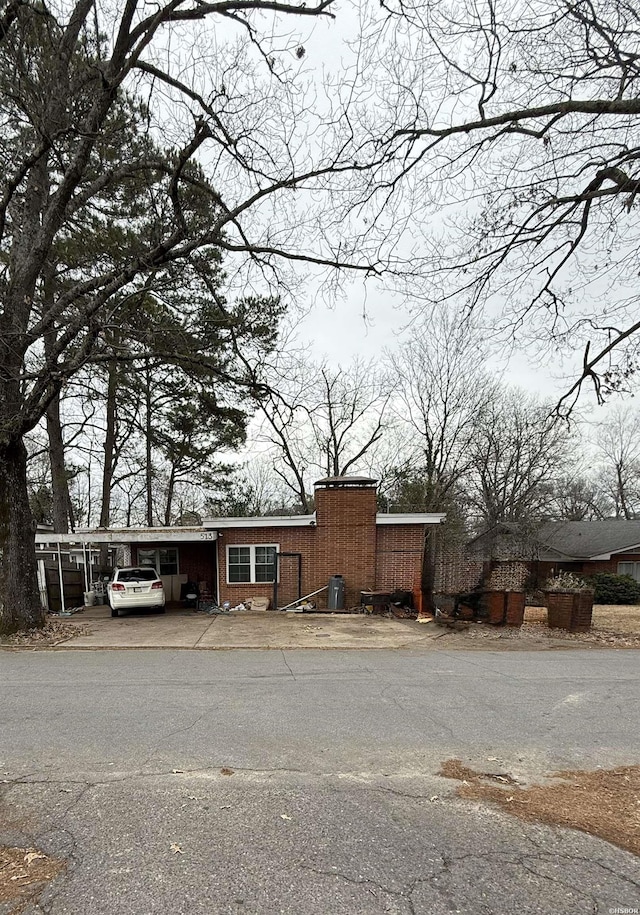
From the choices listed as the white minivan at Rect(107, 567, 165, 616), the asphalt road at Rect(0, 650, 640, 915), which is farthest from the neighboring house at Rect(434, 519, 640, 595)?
the white minivan at Rect(107, 567, 165, 616)

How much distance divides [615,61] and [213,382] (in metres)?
10.6

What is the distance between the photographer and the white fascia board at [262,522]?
54.5 feet

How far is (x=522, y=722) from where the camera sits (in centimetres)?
555

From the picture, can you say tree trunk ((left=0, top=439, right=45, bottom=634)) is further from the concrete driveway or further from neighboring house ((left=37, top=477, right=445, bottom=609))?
neighboring house ((left=37, top=477, right=445, bottom=609))

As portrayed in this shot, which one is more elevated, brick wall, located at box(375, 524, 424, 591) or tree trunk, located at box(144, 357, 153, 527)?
tree trunk, located at box(144, 357, 153, 527)

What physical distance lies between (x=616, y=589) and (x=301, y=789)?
86.2 ft

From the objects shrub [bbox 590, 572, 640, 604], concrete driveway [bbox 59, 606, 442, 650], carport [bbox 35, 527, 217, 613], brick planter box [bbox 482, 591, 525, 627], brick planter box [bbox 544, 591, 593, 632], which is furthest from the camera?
shrub [bbox 590, 572, 640, 604]

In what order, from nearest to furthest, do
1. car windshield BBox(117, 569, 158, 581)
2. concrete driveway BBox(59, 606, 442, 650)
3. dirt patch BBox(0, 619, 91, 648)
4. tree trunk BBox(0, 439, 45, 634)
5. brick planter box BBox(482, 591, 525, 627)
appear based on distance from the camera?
dirt patch BBox(0, 619, 91, 648) < concrete driveway BBox(59, 606, 442, 650) < tree trunk BBox(0, 439, 45, 634) < brick planter box BBox(482, 591, 525, 627) < car windshield BBox(117, 569, 158, 581)

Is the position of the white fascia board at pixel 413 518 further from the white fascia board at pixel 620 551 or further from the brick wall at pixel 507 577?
the white fascia board at pixel 620 551

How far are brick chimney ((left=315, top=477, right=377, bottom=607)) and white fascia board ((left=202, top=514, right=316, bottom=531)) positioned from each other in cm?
46

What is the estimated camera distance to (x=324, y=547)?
1684 centimetres

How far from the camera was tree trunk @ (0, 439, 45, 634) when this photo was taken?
37.6 ft

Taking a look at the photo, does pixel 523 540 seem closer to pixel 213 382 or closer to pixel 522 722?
pixel 213 382

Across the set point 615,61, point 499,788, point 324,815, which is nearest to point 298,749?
point 324,815
